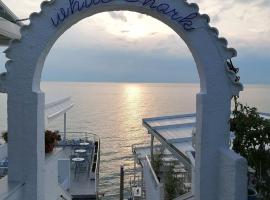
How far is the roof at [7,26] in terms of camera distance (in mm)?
13016

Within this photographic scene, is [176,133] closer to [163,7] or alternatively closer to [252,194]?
[252,194]

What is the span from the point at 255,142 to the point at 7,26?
373 inches

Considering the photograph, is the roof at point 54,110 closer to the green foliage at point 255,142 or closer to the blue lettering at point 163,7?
the blue lettering at point 163,7

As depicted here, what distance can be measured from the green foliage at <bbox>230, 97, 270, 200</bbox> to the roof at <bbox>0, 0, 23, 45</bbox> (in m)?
7.59

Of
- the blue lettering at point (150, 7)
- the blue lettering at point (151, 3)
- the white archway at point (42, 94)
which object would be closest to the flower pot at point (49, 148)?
the white archway at point (42, 94)

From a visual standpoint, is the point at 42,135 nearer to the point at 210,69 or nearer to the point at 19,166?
the point at 19,166

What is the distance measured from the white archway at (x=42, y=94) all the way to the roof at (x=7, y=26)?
17.2 feet

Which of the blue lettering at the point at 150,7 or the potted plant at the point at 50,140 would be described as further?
the potted plant at the point at 50,140

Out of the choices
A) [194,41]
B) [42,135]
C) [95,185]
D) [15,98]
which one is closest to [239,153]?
[194,41]

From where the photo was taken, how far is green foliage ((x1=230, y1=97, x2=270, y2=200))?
6652 millimetres

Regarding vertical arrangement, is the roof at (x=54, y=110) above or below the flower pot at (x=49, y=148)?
above

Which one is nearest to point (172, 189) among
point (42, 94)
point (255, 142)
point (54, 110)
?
point (54, 110)

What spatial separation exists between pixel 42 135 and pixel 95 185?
9581mm

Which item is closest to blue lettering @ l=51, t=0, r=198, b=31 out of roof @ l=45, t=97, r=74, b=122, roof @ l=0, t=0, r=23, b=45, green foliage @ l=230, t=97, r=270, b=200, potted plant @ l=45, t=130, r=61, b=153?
green foliage @ l=230, t=97, r=270, b=200
